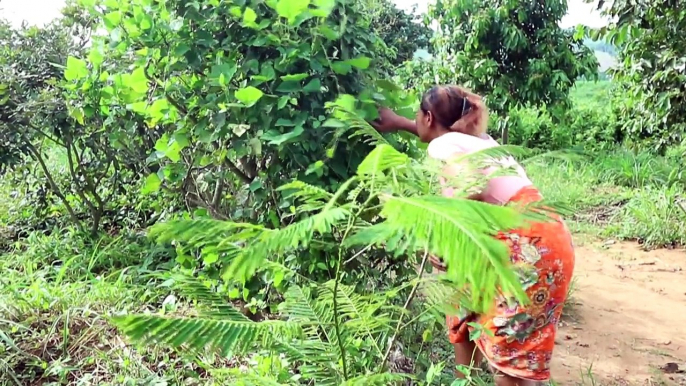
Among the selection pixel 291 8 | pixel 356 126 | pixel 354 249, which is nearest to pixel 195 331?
pixel 356 126

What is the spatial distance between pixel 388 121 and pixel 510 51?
5.55 metres

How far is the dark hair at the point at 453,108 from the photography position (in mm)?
1942

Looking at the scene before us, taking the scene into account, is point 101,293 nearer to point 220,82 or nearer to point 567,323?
point 220,82

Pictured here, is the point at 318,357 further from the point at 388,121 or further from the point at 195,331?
the point at 388,121

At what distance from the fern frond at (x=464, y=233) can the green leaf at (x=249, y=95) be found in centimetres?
114

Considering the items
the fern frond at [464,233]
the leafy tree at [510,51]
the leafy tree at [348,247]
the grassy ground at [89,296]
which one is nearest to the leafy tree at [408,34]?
the leafy tree at [510,51]

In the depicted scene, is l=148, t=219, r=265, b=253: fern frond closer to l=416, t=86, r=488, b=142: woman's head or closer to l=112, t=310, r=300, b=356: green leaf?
l=112, t=310, r=300, b=356: green leaf

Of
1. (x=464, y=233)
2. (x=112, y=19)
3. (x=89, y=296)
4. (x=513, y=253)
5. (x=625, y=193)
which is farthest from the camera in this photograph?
(x=625, y=193)

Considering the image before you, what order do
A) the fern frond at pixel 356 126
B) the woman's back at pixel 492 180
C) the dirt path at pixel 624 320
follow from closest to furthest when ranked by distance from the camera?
the fern frond at pixel 356 126, the woman's back at pixel 492 180, the dirt path at pixel 624 320

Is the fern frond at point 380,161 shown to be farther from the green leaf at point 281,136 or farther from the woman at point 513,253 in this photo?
the green leaf at point 281,136

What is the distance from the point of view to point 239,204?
2354 mm

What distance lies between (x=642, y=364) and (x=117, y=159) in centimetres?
333

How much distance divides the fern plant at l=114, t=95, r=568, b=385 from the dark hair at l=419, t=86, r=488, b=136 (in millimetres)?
349

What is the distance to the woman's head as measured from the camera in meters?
1.94
